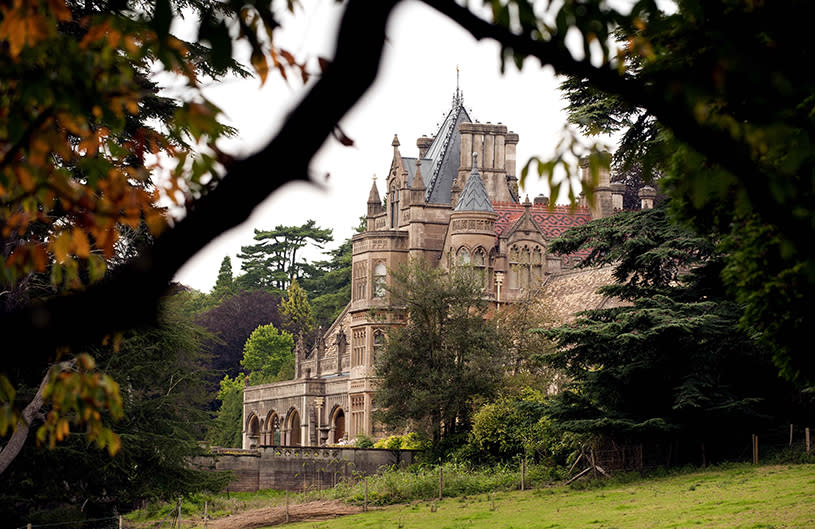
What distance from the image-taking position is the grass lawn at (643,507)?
17047 millimetres

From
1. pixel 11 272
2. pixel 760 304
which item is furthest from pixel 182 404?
pixel 11 272

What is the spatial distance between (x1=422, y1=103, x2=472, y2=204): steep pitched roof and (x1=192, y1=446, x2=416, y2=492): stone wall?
14953 millimetres

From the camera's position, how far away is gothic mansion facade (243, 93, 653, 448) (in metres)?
43.6

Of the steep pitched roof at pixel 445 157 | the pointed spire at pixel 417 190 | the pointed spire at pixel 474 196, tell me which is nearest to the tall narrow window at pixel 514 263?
the pointed spire at pixel 474 196

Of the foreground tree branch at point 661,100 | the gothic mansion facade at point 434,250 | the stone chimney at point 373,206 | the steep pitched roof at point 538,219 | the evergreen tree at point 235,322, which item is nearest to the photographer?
the foreground tree branch at point 661,100

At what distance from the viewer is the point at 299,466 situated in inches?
1468

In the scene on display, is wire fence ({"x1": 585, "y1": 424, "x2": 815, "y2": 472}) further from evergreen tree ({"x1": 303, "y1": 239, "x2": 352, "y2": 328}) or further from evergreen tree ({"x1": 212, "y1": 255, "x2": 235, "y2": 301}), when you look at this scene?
evergreen tree ({"x1": 212, "y1": 255, "x2": 235, "y2": 301})

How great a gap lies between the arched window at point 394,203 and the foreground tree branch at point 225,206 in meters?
46.2

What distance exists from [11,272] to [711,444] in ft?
76.3

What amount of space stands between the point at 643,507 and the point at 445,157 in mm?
32981

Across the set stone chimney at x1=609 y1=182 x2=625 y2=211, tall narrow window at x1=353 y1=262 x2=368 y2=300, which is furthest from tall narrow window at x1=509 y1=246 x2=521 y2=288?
stone chimney at x1=609 y1=182 x2=625 y2=211

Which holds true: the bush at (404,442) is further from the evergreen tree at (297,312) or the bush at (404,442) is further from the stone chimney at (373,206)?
the evergreen tree at (297,312)

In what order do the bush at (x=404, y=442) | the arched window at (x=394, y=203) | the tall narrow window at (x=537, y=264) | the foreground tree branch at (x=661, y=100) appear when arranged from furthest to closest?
1. the arched window at (x=394, y=203)
2. the tall narrow window at (x=537, y=264)
3. the bush at (x=404, y=442)
4. the foreground tree branch at (x=661, y=100)

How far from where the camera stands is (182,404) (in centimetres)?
2389
